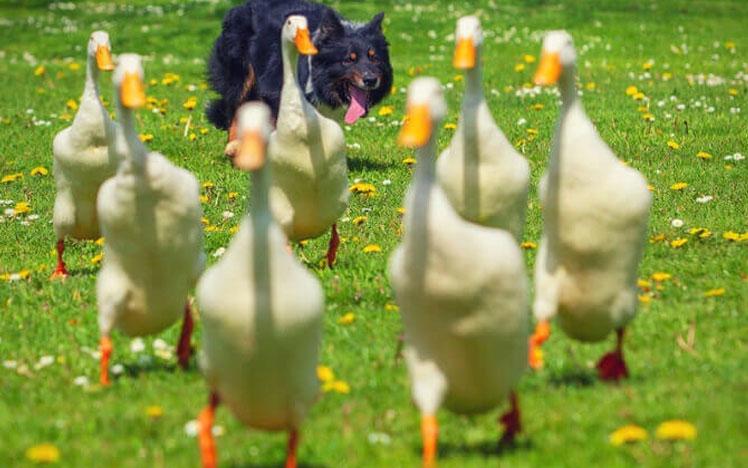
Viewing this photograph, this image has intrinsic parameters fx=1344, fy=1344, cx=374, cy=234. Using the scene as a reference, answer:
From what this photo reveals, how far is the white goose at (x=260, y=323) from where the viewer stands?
15.4ft

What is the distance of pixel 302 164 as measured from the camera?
823 cm

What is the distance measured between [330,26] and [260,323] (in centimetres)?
746

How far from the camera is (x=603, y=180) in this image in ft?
19.5

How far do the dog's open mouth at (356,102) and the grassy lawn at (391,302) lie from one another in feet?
1.52

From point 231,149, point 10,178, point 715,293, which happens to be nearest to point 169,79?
point 231,149

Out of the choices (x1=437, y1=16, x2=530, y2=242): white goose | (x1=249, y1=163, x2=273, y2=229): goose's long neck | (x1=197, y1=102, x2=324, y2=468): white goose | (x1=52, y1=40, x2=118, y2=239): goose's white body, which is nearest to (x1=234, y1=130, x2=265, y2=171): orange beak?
(x1=197, y1=102, x2=324, y2=468): white goose

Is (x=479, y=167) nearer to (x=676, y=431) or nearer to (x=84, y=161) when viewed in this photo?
(x=676, y=431)

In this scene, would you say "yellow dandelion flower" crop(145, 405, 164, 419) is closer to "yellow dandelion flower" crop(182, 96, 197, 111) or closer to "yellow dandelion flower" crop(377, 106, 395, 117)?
"yellow dandelion flower" crop(377, 106, 395, 117)

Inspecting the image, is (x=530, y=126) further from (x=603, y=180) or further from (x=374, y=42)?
(x=603, y=180)

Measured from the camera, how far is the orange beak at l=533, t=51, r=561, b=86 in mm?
5969

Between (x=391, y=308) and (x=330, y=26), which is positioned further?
(x=330, y=26)

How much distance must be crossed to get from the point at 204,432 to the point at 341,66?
7.47 m

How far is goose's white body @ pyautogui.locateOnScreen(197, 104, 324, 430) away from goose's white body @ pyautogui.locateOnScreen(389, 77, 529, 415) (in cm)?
38

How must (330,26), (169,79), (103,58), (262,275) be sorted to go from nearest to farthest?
(262,275) < (103,58) < (330,26) < (169,79)
